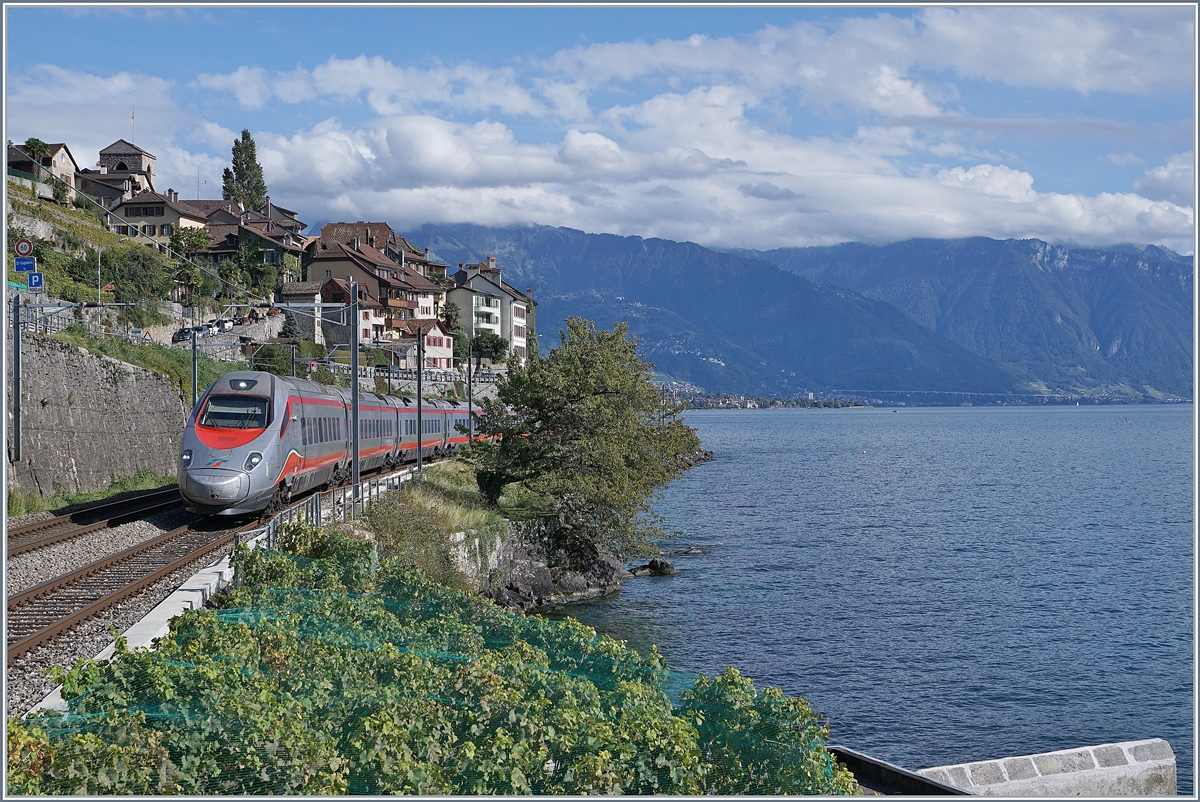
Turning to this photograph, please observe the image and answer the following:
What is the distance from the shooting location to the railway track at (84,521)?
21891mm

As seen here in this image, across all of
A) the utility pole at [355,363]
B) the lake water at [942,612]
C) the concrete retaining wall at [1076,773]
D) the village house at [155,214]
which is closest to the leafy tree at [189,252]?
the village house at [155,214]

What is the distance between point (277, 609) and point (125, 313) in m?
51.1

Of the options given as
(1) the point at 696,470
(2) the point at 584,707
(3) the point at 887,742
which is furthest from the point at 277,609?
(1) the point at 696,470

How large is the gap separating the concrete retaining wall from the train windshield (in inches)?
641

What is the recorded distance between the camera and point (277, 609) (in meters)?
13.3

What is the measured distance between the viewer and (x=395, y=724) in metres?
8.72

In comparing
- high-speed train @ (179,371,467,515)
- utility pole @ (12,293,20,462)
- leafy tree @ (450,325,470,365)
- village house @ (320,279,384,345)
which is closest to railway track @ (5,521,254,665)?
high-speed train @ (179,371,467,515)

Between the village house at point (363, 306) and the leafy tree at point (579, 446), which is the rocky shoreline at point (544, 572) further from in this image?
the village house at point (363, 306)

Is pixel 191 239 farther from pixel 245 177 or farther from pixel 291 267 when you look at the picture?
pixel 245 177

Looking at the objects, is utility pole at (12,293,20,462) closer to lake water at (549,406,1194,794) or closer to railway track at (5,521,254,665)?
railway track at (5,521,254,665)

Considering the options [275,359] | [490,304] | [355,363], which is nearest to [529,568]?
[355,363]

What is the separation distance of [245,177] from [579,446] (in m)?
103

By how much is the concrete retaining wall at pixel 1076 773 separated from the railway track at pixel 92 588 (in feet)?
41.7

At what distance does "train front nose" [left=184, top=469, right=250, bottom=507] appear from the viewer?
2369cm
